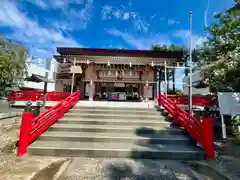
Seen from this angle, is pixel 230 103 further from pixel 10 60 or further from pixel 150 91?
pixel 10 60

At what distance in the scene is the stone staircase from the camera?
3.37m

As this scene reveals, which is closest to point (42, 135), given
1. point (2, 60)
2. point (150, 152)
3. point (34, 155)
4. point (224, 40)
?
point (34, 155)

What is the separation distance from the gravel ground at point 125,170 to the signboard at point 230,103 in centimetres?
318

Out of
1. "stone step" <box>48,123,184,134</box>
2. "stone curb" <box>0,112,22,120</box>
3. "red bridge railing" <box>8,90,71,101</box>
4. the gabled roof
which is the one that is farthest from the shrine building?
"stone step" <box>48,123,184,134</box>

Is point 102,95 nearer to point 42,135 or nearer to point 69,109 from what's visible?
point 69,109

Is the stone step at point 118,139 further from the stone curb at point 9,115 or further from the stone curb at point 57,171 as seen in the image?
the stone curb at point 9,115

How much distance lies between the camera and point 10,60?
257 inches

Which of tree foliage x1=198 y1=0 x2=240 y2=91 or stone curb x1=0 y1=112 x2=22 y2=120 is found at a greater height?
tree foliage x1=198 y1=0 x2=240 y2=91

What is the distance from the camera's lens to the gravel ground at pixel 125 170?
253 cm

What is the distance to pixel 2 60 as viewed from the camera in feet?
19.6

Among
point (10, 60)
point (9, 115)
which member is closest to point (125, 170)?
point (9, 115)

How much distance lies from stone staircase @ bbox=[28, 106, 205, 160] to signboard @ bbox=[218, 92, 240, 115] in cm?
193

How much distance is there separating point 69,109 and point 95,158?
315 cm

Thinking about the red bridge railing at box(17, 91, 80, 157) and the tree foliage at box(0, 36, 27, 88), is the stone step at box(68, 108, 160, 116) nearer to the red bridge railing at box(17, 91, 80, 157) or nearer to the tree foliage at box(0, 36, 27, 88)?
the red bridge railing at box(17, 91, 80, 157)
